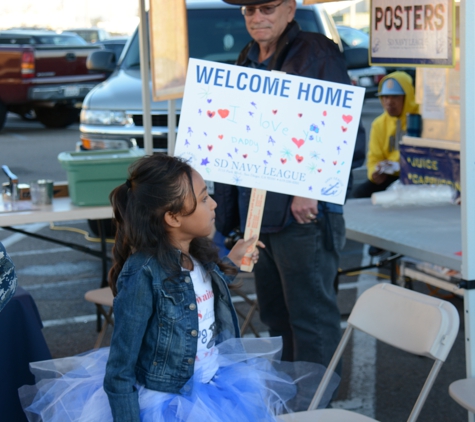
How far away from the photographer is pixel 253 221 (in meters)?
2.68

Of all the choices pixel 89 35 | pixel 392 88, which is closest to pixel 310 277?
pixel 392 88

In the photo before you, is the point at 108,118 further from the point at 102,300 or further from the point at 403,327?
the point at 403,327

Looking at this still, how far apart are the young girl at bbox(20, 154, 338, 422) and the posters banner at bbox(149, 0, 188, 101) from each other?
1893 millimetres

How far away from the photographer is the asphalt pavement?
12.0 feet

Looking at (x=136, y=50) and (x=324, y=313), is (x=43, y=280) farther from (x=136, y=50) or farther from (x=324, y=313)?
(x=324, y=313)

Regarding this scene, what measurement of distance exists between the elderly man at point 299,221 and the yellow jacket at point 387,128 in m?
2.73

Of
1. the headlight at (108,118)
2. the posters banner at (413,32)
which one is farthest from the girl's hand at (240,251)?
the headlight at (108,118)

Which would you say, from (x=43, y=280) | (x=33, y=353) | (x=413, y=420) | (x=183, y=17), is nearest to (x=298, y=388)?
(x=413, y=420)

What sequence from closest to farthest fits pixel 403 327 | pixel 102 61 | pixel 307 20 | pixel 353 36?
pixel 403 327, pixel 307 20, pixel 102 61, pixel 353 36

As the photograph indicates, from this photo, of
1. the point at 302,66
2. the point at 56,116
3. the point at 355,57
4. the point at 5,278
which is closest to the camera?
the point at 5,278

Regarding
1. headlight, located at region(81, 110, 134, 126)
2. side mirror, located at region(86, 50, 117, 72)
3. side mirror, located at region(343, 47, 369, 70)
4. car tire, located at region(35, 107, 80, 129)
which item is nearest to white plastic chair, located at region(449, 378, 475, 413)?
side mirror, located at region(343, 47, 369, 70)

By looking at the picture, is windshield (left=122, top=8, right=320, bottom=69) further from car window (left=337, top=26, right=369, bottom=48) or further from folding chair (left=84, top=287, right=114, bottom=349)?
car window (left=337, top=26, right=369, bottom=48)

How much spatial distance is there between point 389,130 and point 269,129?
3.19 m

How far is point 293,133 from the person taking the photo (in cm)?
273
